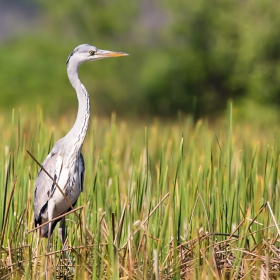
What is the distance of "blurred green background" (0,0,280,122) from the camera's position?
1587cm

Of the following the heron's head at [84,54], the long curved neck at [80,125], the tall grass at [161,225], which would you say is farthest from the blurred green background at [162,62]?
the long curved neck at [80,125]

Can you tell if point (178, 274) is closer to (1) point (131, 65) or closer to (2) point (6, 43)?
(1) point (131, 65)

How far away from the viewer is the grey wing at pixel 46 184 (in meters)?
3.90

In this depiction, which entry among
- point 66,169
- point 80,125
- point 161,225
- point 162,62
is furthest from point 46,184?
point 162,62

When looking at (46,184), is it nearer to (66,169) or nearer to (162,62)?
(66,169)

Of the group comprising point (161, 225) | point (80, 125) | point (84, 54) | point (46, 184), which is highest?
point (84, 54)

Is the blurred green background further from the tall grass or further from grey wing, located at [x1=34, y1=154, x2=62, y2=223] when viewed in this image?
grey wing, located at [x1=34, y1=154, x2=62, y2=223]

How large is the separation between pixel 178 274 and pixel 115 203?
99 centimetres

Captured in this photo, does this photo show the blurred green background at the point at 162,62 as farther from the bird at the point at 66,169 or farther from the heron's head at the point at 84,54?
the bird at the point at 66,169

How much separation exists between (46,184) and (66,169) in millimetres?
178

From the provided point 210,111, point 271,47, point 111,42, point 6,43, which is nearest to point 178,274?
point 271,47

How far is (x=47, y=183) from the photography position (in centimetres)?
396

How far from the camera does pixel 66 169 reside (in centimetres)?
390

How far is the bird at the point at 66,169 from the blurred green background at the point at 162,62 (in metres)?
11.3
